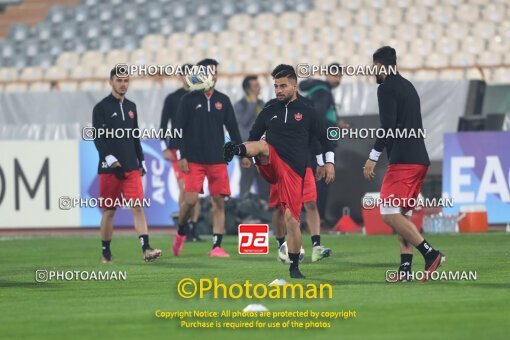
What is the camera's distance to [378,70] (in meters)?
12.9

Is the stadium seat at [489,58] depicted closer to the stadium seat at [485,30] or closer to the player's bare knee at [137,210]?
the stadium seat at [485,30]

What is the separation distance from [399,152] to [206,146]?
500cm

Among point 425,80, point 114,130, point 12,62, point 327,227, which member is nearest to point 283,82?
point 114,130

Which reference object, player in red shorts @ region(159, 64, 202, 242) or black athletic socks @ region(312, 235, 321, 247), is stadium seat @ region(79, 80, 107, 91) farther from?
black athletic socks @ region(312, 235, 321, 247)

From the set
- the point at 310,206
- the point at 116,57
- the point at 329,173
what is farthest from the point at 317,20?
the point at 329,173

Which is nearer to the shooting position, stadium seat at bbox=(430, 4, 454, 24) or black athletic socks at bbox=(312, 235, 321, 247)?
black athletic socks at bbox=(312, 235, 321, 247)

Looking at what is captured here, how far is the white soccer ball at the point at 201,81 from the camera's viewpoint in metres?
17.5

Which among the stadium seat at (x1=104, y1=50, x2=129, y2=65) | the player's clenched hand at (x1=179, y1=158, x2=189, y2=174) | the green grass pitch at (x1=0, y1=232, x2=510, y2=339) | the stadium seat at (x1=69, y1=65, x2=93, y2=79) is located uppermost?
the stadium seat at (x1=104, y1=50, x2=129, y2=65)

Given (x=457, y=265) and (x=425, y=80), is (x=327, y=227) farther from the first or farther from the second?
(x=457, y=265)

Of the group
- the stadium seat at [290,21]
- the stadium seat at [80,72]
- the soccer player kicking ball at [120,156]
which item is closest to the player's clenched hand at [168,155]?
the soccer player kicking ball at [120,156]

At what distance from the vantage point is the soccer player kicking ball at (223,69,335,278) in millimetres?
13469

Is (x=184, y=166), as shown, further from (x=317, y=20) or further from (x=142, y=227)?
(x=317, y=20)

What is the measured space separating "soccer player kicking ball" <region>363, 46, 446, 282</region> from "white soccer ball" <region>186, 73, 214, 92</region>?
486 centimetres

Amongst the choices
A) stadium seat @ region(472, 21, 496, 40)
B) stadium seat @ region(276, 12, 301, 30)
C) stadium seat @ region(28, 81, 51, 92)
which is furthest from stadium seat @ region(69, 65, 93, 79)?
stadium seat @ region(472, 21, 496, 40)
